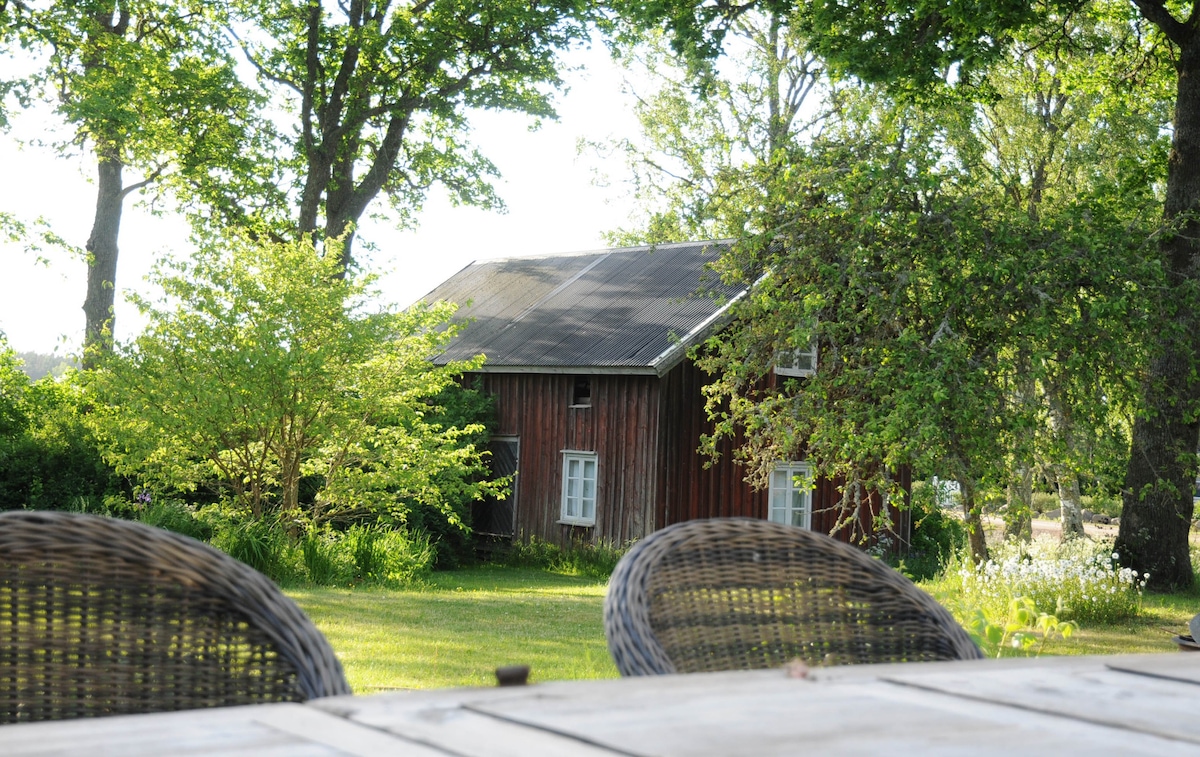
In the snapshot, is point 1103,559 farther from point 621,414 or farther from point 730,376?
point 621,414

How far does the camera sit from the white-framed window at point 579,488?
18.0m

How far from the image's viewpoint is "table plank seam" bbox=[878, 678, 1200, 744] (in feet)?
4.88

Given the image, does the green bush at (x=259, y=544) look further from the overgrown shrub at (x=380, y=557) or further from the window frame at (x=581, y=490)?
the window frame at (x=581, y=490)

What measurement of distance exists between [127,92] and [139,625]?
19816 mm

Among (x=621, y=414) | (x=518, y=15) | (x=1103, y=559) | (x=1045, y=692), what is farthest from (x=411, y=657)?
(x=518, y=15)

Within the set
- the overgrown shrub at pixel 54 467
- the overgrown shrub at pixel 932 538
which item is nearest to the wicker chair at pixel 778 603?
the overgrown shrub at pixel 54 467

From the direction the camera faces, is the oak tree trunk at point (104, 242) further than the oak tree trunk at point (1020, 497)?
Yes

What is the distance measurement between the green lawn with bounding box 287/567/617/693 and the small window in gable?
397 cm

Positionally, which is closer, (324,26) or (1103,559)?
(1103,559)

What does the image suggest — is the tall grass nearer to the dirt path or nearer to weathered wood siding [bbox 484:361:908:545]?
weathered wood siding [bbox 484:361:908:545]

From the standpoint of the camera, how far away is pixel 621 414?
57.4ft

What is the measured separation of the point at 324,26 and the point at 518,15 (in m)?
3.89

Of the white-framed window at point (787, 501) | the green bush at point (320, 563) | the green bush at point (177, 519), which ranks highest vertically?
the white-framed window at point (787, 501)

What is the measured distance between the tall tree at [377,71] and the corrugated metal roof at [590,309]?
9.66ft
